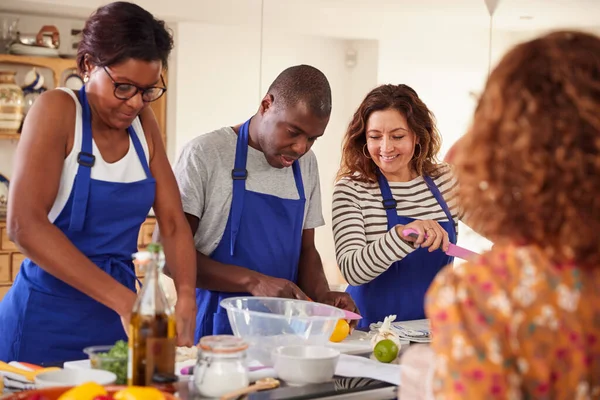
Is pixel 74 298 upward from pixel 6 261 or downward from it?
upward

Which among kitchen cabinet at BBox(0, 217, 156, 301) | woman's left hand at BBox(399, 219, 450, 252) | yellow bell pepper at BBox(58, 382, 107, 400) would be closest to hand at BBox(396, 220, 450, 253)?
woman's left hand at BBox(399, 219, 450, 252)

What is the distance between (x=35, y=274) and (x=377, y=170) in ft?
3.81

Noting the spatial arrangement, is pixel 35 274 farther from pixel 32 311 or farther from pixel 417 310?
pixel 417 310

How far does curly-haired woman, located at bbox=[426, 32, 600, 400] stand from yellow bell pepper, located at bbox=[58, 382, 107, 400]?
0.58 metres

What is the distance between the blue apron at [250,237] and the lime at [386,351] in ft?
1.75

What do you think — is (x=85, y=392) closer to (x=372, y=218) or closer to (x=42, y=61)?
(x=372, y=218)

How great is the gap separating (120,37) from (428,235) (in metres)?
1.01

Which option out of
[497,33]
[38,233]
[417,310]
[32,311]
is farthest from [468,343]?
[497,33]

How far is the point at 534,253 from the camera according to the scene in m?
0.98

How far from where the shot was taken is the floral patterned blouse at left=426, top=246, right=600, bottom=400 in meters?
0.93

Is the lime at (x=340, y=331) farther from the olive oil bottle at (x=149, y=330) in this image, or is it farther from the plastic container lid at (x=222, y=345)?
the olive oil bottle at (x=149, y=330)

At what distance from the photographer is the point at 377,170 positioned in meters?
2.59

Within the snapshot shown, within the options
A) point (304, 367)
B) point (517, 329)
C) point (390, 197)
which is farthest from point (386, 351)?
point (517, 329)

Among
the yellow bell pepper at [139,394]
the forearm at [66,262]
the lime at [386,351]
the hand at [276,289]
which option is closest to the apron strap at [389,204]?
the hand at [276,289]
